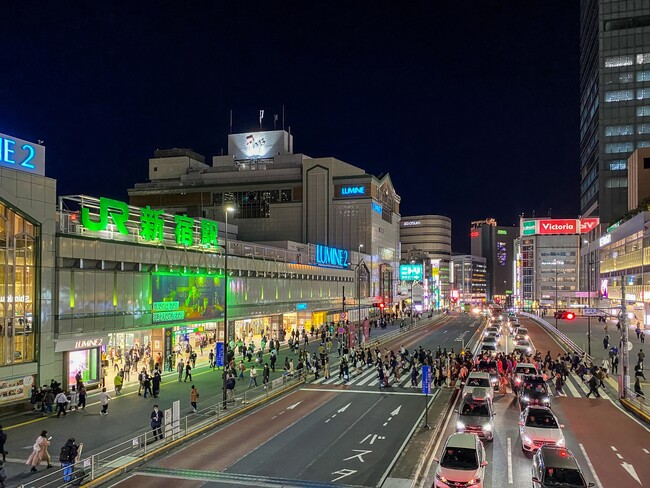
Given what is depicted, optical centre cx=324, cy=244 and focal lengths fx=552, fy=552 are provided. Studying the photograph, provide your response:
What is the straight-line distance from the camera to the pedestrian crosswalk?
3322cm

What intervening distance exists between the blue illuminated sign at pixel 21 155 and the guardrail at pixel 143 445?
1550 centimetres

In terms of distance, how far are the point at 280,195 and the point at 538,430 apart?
303 ft

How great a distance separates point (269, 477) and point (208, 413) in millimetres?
9236

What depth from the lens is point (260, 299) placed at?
193 ft

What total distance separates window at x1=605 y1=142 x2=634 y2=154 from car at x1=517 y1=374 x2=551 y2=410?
4402 inches

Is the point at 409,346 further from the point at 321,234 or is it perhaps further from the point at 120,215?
the point at 321,234

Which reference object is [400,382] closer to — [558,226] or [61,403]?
[61,403]

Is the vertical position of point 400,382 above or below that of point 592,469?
below

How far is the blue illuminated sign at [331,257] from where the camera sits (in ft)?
262

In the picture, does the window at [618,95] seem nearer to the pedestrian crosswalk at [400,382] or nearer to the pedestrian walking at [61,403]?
the pedestrian crosswalk at [400,382]

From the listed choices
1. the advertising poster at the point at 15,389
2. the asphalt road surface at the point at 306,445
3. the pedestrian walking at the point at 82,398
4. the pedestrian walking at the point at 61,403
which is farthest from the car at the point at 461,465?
the advertising poster at the point at 15,389

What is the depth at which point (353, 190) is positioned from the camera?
352 feet

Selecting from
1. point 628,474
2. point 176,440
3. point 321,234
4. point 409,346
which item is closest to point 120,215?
point 176,440

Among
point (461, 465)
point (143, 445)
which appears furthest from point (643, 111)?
point (143, 445)
